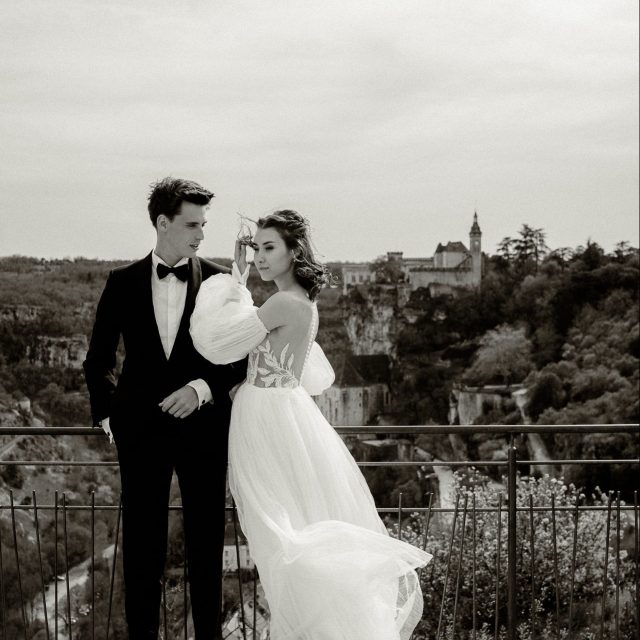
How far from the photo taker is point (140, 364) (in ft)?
8.38

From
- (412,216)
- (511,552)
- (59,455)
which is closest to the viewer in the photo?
(511,552)

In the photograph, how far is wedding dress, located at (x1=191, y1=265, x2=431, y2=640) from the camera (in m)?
2.36

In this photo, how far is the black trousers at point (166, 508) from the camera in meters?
2.53

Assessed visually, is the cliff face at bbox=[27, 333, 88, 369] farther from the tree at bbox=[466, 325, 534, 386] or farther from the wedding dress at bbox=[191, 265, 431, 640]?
the wedding dress at bbox=[191, 265, 431, 640]

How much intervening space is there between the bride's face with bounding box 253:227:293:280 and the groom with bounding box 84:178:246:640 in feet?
0.54

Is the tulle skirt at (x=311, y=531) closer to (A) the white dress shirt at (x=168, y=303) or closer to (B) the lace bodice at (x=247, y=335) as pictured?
(B) the lace bodice at (x=247, y=335)

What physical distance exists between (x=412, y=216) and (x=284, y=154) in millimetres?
7443

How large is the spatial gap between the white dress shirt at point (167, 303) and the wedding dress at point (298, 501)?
10cm

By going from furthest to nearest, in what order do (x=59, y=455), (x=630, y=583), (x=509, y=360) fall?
(x=509, y=360), (x=59, y=455), (x=630, y=583)

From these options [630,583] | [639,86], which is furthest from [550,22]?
[630,583]

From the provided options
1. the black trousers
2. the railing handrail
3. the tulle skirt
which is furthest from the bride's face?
the railing handrail

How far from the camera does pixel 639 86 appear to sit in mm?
35219

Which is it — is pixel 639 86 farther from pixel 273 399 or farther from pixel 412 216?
pixel 273 399

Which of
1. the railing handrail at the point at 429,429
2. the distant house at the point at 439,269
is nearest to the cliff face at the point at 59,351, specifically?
the distant house at the point at 439,269
